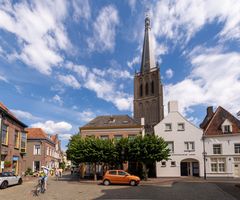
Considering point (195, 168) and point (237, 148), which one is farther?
point (195, 168)

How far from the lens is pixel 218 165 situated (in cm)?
3300

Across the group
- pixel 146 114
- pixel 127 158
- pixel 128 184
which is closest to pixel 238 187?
pixel 128 184

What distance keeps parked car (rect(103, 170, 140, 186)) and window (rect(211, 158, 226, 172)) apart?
1481cm

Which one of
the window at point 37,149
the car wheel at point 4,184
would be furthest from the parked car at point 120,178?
the window at point 37,149

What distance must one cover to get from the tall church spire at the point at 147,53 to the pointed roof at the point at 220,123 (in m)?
45.1

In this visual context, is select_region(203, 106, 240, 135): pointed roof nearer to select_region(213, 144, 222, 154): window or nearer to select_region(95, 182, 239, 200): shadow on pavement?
select_region(213, 144, 222, 154): window

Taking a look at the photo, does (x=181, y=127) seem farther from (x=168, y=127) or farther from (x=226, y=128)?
(x=226, y=128)

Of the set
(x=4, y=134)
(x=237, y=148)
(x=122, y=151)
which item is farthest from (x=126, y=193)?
(x=237, y=148)

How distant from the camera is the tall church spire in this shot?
262 ft

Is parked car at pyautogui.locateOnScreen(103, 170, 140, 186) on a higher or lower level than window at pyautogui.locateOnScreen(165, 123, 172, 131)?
lower

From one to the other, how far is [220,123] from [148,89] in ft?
146

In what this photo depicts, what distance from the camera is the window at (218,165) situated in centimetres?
3288

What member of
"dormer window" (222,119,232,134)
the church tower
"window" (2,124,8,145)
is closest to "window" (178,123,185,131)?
"dormer window" (222,119,232,134)

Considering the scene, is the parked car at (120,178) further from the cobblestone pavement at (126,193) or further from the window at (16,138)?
the window at (16,138)
